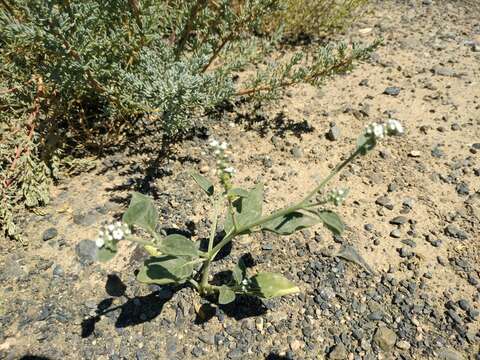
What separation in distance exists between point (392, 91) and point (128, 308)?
2.73m

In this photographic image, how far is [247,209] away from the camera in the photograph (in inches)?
93.6

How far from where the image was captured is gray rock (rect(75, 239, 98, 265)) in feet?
8.87

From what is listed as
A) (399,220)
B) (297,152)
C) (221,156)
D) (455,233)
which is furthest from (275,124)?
(221,156)

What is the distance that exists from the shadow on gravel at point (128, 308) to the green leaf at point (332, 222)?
1165 mm

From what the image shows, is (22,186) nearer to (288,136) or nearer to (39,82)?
(39,82)

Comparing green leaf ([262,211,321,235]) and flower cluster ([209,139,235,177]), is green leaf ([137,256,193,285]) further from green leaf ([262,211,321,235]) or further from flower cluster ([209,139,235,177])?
flower cluster ([209,139,235,177])

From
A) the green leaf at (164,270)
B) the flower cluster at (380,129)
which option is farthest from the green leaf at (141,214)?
the flower cluster at (380,129)

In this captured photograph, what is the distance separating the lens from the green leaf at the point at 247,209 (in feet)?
7.57

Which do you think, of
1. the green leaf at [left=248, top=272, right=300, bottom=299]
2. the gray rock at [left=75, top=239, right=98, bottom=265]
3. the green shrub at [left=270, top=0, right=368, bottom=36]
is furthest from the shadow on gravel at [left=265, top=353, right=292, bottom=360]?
the green shrub at [left=270, top=0, right=368, bottom=36]

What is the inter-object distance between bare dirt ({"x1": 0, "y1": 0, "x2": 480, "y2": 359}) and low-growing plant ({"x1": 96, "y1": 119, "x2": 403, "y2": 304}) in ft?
0.93

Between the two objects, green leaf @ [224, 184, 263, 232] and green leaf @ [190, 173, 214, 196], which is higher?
green leaf @ [190, 173, 214, 196]

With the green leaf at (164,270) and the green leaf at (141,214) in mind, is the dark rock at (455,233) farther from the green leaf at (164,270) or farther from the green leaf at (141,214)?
the green leaf at (141,214)

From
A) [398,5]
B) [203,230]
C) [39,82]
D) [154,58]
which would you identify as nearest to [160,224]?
[203,230]

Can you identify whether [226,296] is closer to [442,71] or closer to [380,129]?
[380,129]
